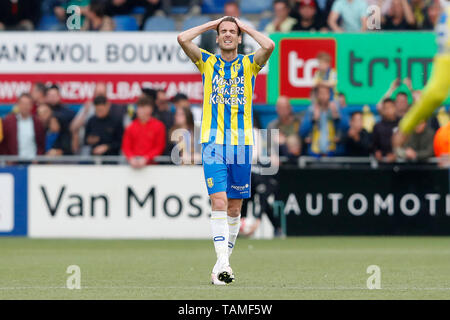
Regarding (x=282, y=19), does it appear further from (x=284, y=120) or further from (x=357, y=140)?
(x=357, y=140)

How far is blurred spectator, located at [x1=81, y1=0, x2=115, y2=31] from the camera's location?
2066 centimetres

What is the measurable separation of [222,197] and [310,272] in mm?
1848

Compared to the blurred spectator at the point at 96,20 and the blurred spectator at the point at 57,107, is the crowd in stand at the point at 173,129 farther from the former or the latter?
the blurred spectator at the point at 96,20

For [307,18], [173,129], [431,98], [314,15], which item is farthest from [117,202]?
[431,98]

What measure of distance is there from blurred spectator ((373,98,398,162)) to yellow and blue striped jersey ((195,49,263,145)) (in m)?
7.73

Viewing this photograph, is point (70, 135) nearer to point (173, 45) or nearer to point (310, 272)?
point (173, 45)

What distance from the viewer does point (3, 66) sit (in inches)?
806

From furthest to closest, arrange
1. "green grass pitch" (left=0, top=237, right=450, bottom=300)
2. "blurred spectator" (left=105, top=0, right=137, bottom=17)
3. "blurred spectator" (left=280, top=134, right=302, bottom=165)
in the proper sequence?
"blurred spectator" (left=105, top=0, right=137, bottom=17)
"blurred spectator" (left=280, top=134, right=302, bottom=165)
"green grass pitch" (left=0, top=237, right=450, bottom=300)

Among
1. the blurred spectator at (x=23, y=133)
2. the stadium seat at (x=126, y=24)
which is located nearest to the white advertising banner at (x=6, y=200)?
the blurred spectator at (x=23, y=133)

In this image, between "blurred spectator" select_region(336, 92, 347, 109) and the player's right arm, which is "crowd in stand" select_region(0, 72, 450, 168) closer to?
"blurred spectator" select_region(336, 92, 347, 109)

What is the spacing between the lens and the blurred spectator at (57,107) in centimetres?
1928

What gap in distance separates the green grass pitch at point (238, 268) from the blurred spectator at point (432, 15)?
14.1 ft

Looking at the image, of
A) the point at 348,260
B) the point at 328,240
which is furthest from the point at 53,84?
the point at 348,260

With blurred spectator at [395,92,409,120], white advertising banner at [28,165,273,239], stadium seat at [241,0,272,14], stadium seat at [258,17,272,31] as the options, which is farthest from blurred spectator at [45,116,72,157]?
blurred spectator at [395,92,409,120]
